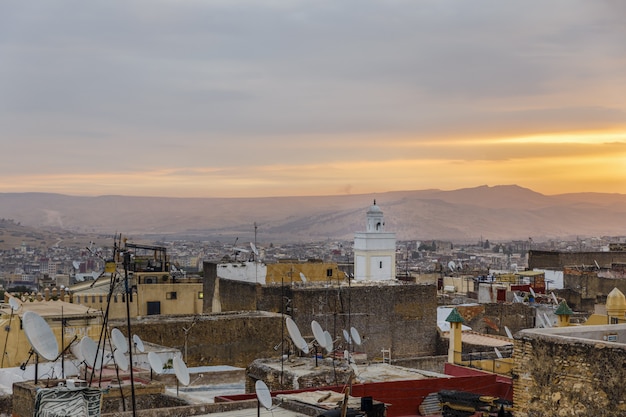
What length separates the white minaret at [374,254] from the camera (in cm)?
4928

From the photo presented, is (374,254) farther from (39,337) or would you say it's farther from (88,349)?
(39,337)

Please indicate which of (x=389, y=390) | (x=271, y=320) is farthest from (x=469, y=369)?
(x=271, y=320)

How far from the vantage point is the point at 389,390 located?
65.1 ft

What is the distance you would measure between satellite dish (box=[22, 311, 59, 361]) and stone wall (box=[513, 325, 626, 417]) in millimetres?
7290

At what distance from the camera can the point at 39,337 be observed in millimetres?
15016

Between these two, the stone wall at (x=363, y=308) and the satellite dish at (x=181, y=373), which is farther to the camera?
the stone wall at (x=363, y=308)

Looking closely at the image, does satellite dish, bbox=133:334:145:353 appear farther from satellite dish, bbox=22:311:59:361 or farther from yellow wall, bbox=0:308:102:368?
satellite dish, bbox=22:311:59:361

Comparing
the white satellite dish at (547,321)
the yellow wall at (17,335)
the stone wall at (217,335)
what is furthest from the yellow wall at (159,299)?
the white satellite dish at (547,321)

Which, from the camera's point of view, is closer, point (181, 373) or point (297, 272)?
point (181, 373)

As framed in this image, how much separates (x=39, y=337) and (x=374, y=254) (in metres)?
35.1

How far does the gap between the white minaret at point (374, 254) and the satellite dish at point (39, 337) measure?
3440 cm

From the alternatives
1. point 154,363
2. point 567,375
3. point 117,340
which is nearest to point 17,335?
point 154,363

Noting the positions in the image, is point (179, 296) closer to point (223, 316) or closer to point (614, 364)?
point (223, 316)

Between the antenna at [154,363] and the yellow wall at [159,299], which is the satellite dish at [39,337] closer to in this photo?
the antenna at [154,363]
